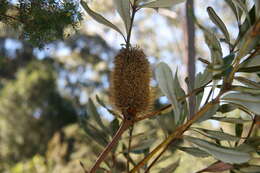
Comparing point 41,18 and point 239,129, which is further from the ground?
point 41,18

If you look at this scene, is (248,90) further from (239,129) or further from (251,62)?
(239,129)

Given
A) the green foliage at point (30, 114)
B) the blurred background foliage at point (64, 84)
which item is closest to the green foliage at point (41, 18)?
the blurred background foliage at point (64, 84)

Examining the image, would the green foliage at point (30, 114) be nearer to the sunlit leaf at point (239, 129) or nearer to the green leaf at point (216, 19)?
the sunlit leaf at point (239, 129)

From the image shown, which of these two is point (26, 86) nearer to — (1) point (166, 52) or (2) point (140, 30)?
(2) point (140, 30)

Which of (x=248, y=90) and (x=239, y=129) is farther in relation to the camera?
(x=239, y=129)

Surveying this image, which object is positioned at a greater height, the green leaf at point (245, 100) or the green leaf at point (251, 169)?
the green leaf at point (245, 100)

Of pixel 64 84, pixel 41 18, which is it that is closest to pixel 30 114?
pixel 64 84
